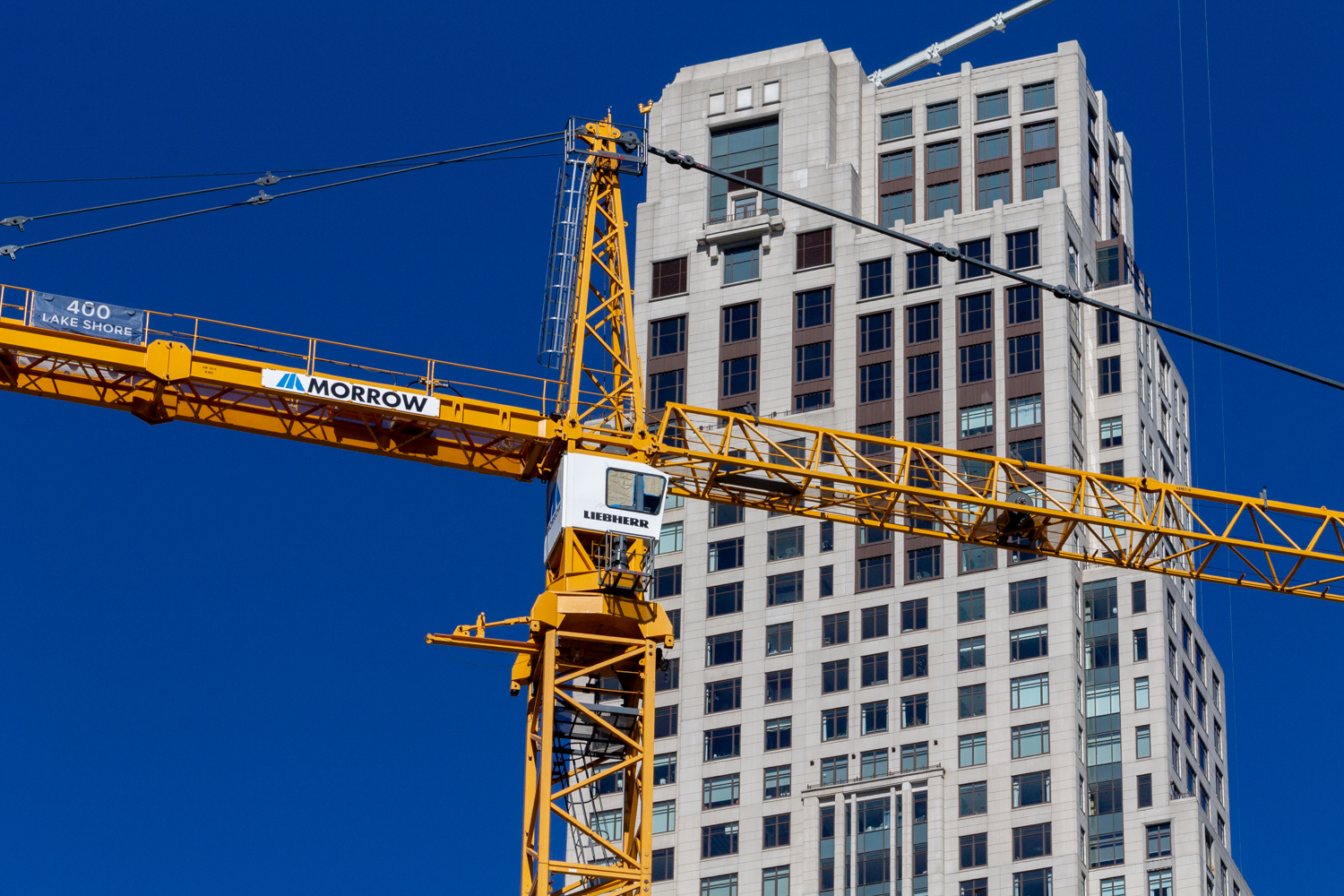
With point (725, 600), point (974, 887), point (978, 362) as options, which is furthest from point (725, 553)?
point (974, 887)

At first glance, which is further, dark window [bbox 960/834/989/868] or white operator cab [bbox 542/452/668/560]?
dark window [bbox 960/834/989/868]

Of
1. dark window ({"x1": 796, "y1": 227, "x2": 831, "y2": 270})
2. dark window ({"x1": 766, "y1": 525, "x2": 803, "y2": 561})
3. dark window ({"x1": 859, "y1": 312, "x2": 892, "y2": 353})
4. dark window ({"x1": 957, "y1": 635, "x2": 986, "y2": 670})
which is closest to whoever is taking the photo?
dark window ({"x1": 957, "y1": 635, "x2": 986, "y2": 670})

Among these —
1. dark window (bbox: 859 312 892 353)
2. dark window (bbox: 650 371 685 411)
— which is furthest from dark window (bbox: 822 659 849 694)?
dark window (bbox: 650 371 685 411)

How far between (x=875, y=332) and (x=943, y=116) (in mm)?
16682

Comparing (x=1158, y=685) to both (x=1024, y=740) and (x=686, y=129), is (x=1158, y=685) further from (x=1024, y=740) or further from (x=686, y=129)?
(x=686, y=129)

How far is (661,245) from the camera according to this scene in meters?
164

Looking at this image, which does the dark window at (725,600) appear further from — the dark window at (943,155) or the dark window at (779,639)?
the dark window at (943,155)

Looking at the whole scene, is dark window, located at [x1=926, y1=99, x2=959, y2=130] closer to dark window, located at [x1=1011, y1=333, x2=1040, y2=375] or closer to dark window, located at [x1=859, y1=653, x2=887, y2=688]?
dark window, located at [x1=1011, y1=333, x2=1040, y2=375]

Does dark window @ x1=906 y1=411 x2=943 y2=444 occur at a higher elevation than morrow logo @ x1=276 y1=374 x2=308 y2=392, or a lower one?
higher

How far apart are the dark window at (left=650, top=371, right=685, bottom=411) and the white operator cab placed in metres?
76.3

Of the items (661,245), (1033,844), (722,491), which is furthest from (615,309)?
(661,245)

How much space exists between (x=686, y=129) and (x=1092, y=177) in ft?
88.5

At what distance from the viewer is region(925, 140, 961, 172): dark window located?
161125mm

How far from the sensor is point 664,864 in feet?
473
